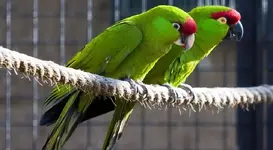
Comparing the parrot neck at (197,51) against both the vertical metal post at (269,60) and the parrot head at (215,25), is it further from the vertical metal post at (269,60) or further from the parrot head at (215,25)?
the vertical metal post at (269,60)

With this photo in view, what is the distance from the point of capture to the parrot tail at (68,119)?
1.54 meters

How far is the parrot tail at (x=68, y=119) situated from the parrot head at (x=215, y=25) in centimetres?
39

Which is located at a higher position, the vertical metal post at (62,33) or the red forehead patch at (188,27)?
the vertical metal post at (62,33)

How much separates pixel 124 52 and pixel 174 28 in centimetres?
13

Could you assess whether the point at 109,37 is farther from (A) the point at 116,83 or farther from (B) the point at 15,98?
(B) the point at 15,98

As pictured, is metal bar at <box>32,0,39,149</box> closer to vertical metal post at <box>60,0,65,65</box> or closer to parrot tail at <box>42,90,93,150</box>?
vertical metal post at <box>60,0,65,65</box>

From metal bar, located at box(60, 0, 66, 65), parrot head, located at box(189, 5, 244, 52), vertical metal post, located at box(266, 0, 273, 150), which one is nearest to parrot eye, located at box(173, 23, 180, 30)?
parrot head, located at box(189, 5, 244, 52)

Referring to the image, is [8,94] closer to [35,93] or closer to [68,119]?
[35,93]

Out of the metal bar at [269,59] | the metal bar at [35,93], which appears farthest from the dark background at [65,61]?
the metal bar at [269,59]

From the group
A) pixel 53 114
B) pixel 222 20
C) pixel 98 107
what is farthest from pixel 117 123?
pixel 222 20

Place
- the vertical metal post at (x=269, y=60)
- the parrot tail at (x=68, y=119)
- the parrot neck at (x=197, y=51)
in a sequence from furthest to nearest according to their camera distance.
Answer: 1. the vertical metal post at (x=269, y=60)
2. the parrot neck at (x=197, y=51)
3. the parrot tail at (x=68, y=119)

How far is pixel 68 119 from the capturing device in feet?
5.16

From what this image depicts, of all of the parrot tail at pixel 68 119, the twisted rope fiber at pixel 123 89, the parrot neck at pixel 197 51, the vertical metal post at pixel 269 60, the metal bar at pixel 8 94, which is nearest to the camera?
the twisted rope fiber at pixel 123 89

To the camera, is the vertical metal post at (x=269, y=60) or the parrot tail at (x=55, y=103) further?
the vertical metal post at (x=269, y=60)
